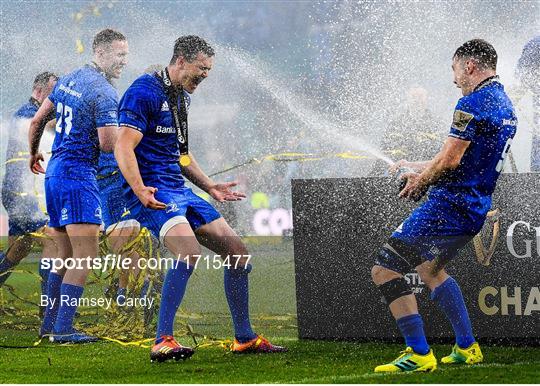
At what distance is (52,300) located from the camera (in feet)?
24.4

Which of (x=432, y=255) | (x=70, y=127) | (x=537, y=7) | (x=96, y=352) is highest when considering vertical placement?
(x=537, y=7)

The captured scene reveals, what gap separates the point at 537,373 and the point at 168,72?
2.61m

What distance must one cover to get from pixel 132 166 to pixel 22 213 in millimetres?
2976

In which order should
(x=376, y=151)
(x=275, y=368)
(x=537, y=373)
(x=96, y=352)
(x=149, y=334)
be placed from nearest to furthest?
1. (x=537, y=373)
2. (x=275, y=368)
3. (x=96, y=352)
4. (x=149, y=334)
5. (x=376, y=151)

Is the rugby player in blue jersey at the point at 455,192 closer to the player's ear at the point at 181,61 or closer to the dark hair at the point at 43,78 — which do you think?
the player's ear at the point at 181,61

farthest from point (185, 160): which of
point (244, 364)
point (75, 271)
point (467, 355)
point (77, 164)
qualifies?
point (467, 355)

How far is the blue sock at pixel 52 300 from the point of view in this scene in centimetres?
745

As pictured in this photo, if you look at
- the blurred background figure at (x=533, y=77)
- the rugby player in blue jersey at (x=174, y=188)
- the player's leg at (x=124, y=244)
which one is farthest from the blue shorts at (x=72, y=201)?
the blurred background figure at (x=533, y=77)

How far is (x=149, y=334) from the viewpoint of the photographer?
Result: 303 inches

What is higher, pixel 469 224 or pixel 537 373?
pixel 469 224

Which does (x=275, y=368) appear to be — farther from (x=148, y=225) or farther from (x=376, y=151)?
(x=376, y=151)

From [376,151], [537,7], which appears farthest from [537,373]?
[537,7]

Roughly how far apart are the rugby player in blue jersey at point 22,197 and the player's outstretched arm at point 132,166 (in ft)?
6.09

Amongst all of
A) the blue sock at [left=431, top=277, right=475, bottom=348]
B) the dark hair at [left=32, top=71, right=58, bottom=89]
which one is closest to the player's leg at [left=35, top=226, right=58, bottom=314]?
the dark hair at [left=32, top=71, right=58, bottom=89]
